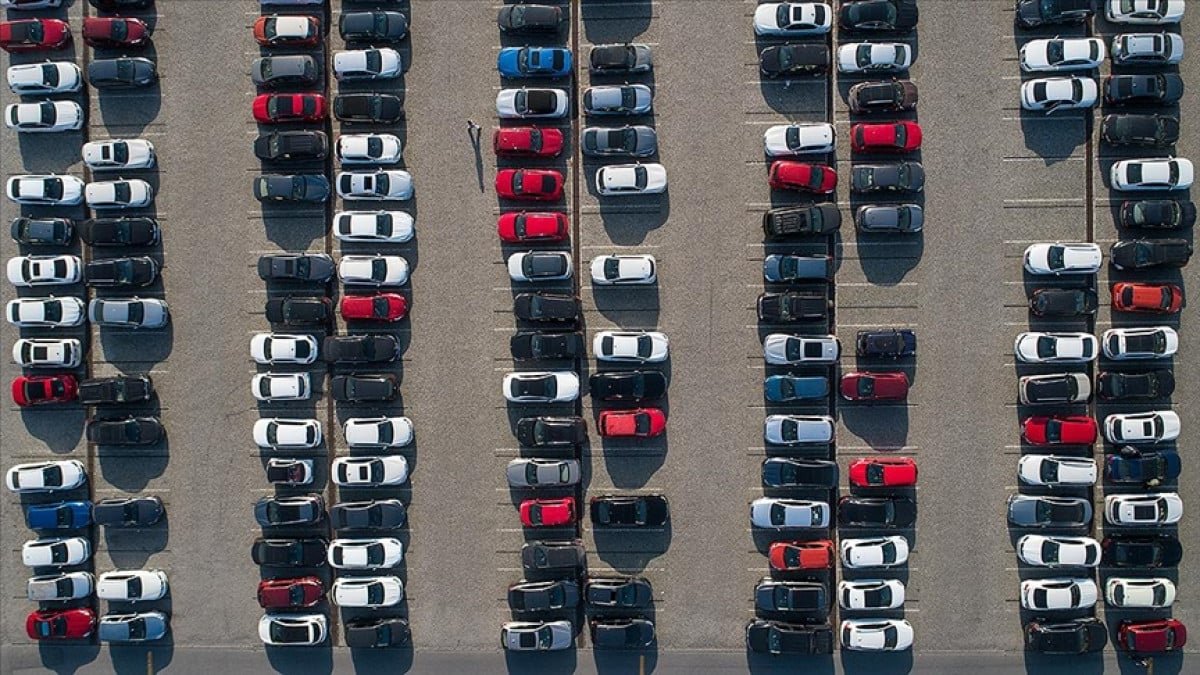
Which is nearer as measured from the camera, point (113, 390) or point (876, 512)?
point (876, 512)

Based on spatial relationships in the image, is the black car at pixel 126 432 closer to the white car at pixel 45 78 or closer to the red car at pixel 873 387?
the white car at pixel 45 78

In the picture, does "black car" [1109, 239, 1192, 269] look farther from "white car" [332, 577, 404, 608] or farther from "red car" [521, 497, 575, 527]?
"white car" [332, 577, 404, 608]

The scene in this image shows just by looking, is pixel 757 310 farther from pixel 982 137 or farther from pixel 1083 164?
pixel 1083 164

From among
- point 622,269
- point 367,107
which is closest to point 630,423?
point 622,269

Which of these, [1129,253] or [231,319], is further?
[231,319]

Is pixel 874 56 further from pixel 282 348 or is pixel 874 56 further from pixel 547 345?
pixel 282 348

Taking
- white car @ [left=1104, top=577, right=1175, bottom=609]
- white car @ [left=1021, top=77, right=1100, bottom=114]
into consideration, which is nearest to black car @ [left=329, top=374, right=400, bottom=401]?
white car @ [left=1021, top=77, right=1100, bottom=114]

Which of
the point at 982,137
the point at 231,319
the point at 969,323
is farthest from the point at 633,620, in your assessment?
the point at 982,137
